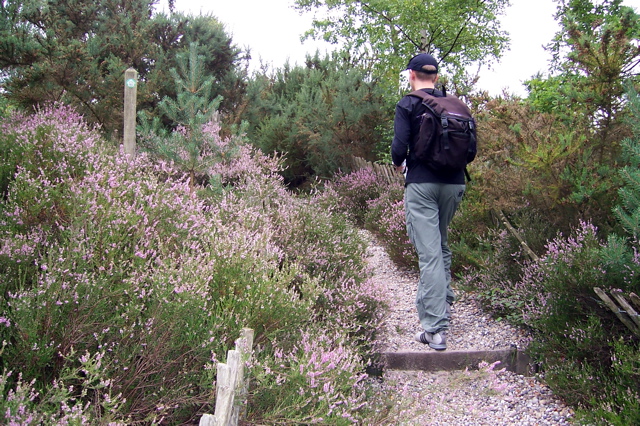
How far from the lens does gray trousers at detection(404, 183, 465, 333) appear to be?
12.7ft

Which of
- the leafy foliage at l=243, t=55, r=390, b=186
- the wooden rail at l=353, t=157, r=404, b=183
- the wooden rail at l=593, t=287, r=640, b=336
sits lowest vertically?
the wooden rail at l=593, t=287, r=640, b=336

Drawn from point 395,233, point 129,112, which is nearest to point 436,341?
point 395,233

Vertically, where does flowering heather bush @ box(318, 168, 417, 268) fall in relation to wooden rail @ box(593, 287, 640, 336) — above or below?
above

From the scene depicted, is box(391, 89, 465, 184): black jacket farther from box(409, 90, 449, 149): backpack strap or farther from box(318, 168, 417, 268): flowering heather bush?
box(318, 168, 417, 268): flowering heather bush

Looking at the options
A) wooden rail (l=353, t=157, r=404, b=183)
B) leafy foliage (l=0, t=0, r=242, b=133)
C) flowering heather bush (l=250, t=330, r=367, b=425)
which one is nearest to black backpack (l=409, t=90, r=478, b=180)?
flowering heather bush (l=250, t=330, r=367, b=425)

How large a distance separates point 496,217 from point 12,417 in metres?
4.89

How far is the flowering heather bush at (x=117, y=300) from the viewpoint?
7.16ft

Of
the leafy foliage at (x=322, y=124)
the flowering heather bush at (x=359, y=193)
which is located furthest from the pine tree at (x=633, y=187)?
the leafy foliage at (x=322, y=124)

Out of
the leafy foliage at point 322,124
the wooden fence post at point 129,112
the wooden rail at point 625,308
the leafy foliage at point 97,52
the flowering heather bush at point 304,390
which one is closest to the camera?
the flowering heather bush at point 304,390

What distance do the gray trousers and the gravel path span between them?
1.17 feet

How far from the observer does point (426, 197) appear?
3.85 metres

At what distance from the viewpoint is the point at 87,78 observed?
796 centimetres

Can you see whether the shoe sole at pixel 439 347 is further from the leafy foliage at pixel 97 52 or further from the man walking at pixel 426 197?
the leafy foliage at pixel 97 52

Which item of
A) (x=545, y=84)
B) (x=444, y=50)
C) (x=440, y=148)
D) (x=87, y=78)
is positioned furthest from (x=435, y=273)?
(x=444, y=50)
